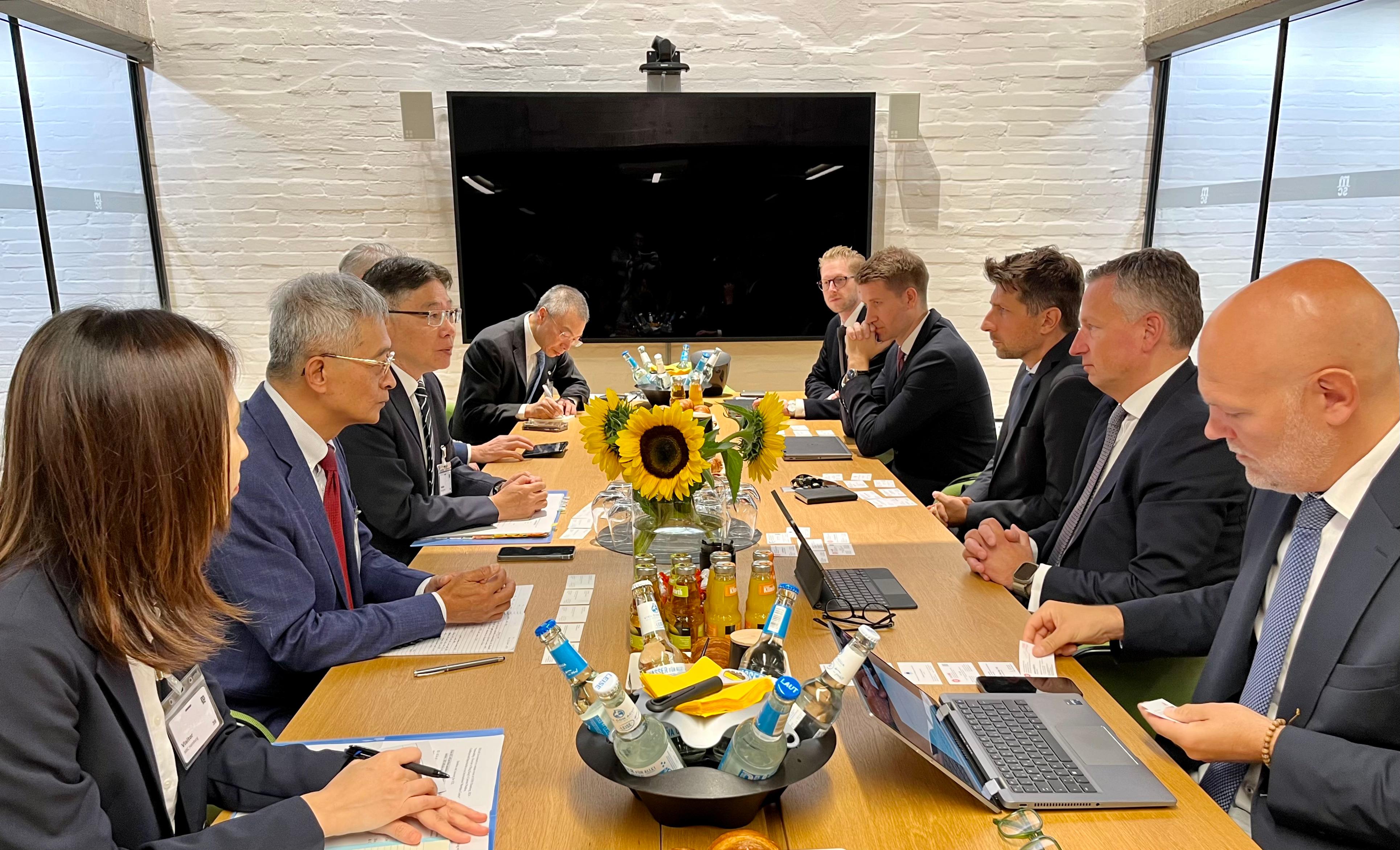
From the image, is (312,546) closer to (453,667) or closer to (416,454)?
(453,667)

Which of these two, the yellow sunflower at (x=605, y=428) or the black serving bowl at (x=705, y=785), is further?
the yellow sunflower at (x=605, y=428)

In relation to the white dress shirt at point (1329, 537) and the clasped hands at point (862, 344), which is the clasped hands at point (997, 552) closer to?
the white dress shirt at point (1329, 537)

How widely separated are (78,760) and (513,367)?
3473 mm

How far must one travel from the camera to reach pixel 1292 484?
5.12 feet

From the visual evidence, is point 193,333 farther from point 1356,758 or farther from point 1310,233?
point 1310,233

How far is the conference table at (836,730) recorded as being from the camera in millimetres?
1236

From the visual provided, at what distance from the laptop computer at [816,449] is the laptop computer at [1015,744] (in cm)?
185

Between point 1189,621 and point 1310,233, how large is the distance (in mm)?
3333

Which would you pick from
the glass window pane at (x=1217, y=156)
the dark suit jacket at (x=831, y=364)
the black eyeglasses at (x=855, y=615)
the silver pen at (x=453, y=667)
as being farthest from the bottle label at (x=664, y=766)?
the glass window pane at (x=1217, y=156)

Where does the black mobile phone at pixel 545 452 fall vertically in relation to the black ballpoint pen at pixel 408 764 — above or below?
below

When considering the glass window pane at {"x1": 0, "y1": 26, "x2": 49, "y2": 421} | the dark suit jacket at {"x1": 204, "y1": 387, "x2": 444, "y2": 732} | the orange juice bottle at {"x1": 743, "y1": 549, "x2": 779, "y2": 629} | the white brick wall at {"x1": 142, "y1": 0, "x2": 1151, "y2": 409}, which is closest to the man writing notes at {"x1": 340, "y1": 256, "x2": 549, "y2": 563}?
the dark suit jacket at {"x1": 204, "y1": 387, "x2": 444, "y2": 732}

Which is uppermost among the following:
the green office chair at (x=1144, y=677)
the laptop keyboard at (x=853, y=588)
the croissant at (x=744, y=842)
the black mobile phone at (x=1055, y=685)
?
the croissant at (x=744, y=842)

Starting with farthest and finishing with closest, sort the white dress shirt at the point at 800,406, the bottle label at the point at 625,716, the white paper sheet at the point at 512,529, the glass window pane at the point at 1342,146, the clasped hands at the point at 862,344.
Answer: the white dress shirt at the point at 800,406 → the clasped hands at the point at 862,344 → the glass window pane at the point at 1342,146 → the white paper sheet at the point at 512,529 → the bottle label at the point at 625,716

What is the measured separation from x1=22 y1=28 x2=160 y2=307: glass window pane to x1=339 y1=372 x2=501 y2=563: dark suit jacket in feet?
8.15
